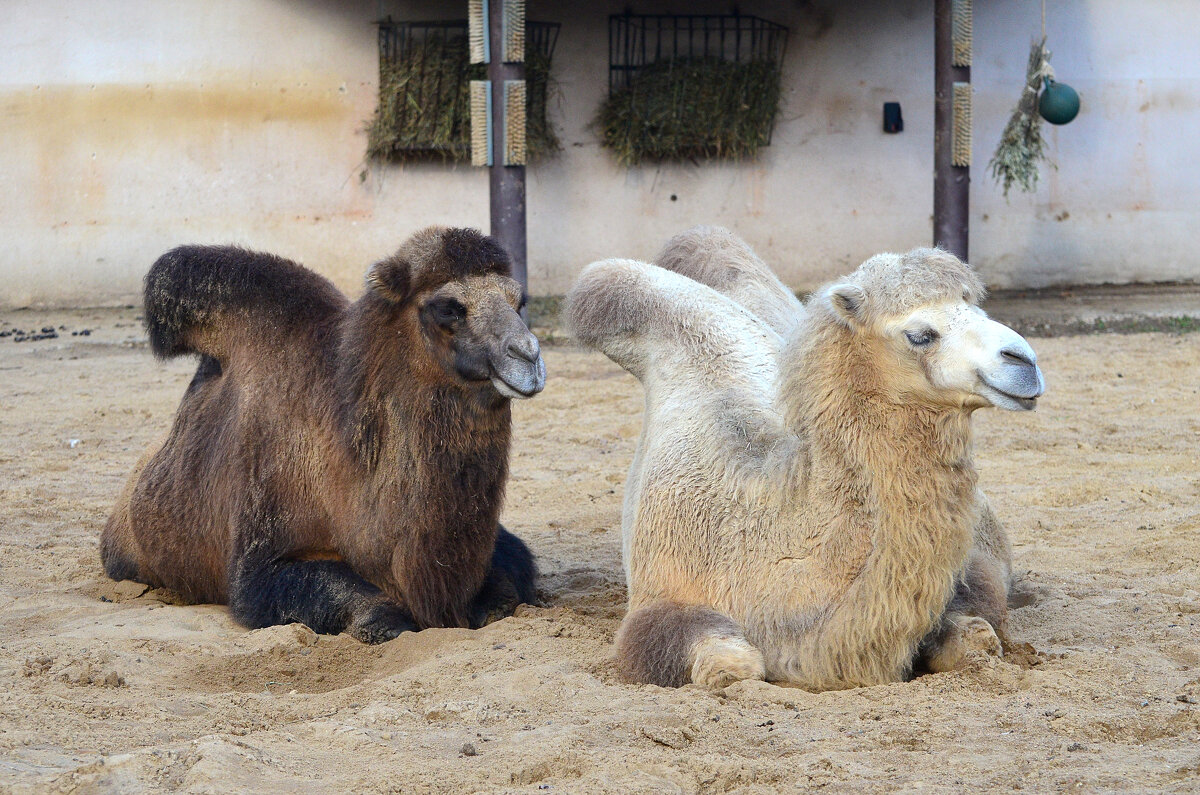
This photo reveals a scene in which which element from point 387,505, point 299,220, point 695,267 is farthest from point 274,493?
point 299,220

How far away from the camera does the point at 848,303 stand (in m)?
3.72

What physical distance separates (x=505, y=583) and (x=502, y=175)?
6.33 m

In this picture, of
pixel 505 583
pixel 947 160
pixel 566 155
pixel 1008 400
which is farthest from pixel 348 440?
pixel 566 155

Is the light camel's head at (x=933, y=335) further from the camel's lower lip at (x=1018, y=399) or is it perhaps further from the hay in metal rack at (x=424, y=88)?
the hay in metal rack at (x=424, y=88)

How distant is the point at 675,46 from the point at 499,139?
3.14 m

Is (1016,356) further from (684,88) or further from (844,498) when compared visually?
(684,88)

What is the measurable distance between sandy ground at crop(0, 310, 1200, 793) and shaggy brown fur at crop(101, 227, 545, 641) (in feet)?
0.66

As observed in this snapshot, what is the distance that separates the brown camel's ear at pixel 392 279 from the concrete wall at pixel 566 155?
8663 mm

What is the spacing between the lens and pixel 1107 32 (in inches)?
534

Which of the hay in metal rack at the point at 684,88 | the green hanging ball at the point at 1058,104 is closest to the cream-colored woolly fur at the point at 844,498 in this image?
the green hanging ball at the point at 1058,104

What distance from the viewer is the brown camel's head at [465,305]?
4.43 metres

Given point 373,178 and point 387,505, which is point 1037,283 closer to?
point 373,178

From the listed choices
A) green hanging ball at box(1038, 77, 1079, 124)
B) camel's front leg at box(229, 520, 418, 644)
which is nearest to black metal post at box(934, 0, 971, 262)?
green hanging ball at box(1038, 77, 1079, 124)

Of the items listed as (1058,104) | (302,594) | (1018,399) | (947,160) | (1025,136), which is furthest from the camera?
(1025,136)
